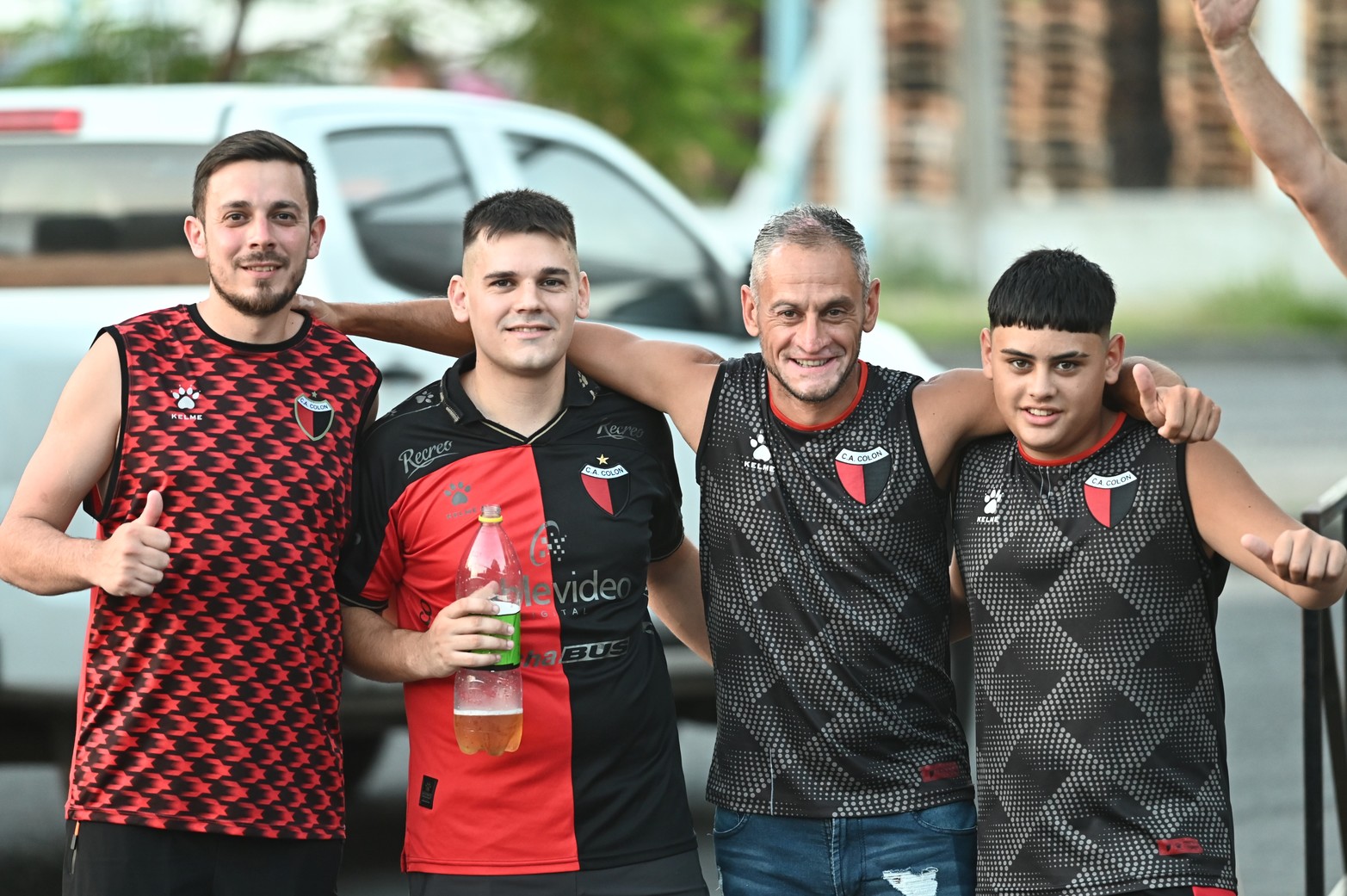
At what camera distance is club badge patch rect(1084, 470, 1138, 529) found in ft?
12.0

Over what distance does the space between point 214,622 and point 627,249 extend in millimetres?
4010

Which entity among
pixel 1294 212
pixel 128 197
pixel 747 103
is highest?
pixel 1294 212

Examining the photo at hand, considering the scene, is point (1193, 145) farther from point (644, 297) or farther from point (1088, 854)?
point (1088, 854)

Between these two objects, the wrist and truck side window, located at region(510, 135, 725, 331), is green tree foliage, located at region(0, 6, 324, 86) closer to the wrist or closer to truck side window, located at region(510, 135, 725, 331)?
truck side window, located at region(510, 135, 725, 331)

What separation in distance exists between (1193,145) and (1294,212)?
1.85 meters

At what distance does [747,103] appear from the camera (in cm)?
1517

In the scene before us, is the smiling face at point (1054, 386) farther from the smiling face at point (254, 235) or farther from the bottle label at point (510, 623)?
the smiling face at point (254, 235)

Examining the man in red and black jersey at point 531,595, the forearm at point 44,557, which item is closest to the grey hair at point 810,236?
the man in red and black jersey at point 531,595

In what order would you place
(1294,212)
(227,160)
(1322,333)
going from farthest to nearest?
1. (1294,212)
2. (1322,333)
3. (227,160)

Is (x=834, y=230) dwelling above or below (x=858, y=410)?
above

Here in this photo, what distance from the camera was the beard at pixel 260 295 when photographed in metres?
3.75

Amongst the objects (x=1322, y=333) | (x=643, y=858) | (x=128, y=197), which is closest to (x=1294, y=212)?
(x=1322, y=333)

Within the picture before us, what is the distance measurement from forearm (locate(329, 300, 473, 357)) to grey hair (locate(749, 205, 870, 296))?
83cm

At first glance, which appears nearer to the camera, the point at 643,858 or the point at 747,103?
the point at 643,858
